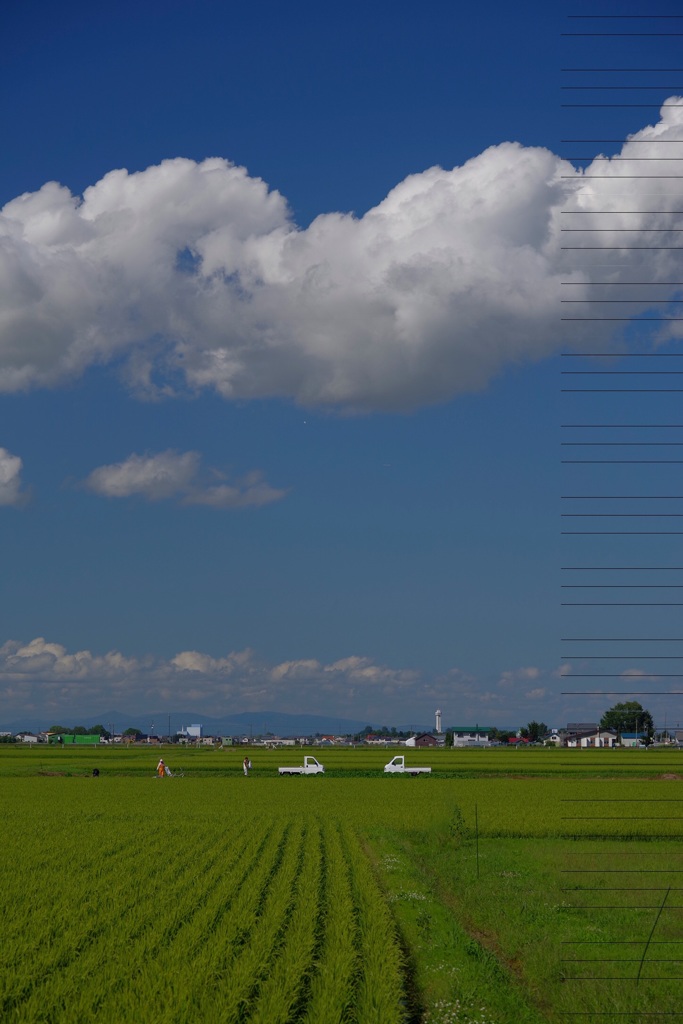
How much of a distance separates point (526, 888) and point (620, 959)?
7.37m

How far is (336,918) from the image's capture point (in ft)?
54.5

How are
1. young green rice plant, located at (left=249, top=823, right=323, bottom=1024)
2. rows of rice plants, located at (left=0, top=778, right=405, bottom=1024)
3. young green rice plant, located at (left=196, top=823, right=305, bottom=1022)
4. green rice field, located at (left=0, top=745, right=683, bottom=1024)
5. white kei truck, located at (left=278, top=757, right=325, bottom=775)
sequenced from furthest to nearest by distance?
white kei truck, located at (left=278, top=757, right=325, bottom=775)
green rice field, located at (left=0, top=745, right=683, bottom=1024)
rows of rice plants, located at (left=0, top=778, right=405, bottom=1024)
young green rice plant, located at (left=196, top=823, right=305, bottom=1022)
young green rice plant, located at (left=249, top=823, right=323, bottom=1024)

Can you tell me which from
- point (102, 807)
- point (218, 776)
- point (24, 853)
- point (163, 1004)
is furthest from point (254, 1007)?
point (218, 776)

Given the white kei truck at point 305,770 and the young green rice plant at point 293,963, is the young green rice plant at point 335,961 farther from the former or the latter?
the white kei truck at point 305,770

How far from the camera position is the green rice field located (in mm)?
12297

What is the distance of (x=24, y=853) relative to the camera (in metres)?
24.7

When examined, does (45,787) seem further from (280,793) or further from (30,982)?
(30,982)

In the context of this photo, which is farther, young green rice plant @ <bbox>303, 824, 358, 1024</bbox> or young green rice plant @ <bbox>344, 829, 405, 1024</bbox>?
young green rice plant @ <bbox>344, 829, 405, 1024</bbox>

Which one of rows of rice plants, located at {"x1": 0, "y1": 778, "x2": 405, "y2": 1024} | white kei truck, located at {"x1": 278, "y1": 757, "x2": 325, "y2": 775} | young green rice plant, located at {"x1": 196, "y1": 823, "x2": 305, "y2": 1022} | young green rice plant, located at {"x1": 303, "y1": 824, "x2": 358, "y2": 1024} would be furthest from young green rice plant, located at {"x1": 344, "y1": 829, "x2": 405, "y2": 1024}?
white kei truck, located at {"x1": 278, "y1": 757, "x2": 325, "y2": 775}

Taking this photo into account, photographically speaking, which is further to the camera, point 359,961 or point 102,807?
point 102,807

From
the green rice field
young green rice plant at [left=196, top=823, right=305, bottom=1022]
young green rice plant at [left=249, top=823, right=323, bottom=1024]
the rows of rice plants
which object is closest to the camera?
young green rice plant at [left=249, top=823, right=323, bottom=1024]

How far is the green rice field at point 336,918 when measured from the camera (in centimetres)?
1230

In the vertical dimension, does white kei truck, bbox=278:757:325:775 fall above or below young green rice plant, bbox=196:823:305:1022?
below

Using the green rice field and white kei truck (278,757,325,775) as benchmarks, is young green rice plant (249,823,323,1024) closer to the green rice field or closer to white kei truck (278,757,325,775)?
the green rice field
